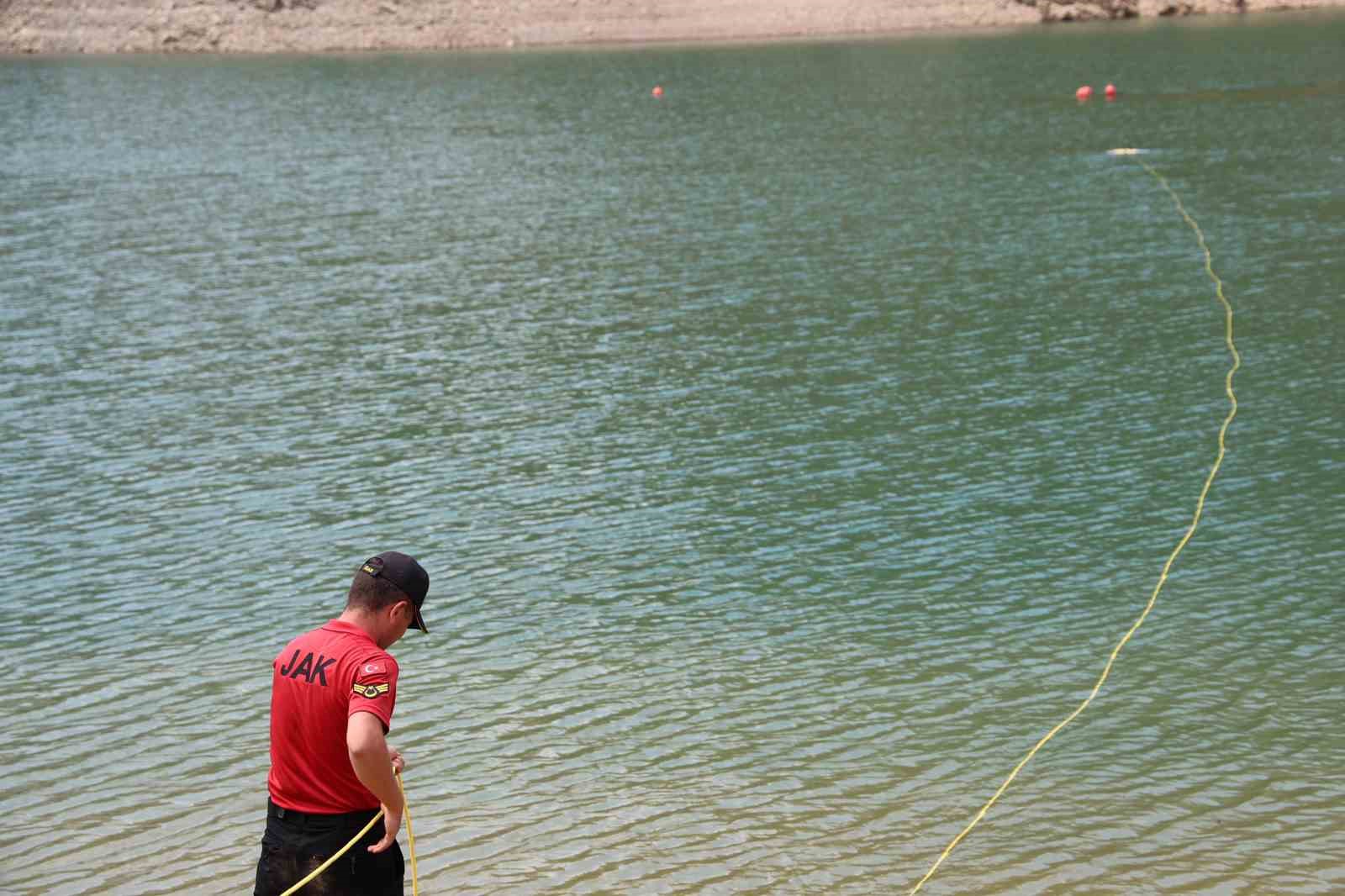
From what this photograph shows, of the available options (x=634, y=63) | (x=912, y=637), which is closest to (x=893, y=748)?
(x=912, y=637)

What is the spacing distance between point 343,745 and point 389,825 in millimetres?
436

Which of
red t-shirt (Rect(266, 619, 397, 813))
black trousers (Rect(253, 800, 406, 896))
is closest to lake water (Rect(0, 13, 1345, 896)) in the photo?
black trousers (Rect(253, 800, 406, 896))

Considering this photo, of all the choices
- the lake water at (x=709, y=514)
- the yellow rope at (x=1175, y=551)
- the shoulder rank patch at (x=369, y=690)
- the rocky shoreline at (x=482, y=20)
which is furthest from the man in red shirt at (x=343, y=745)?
the rocky shoreline at (x=482, y=20)

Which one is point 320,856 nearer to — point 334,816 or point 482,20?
point 334,816

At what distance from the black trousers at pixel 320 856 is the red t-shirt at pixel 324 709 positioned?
0.23 feet

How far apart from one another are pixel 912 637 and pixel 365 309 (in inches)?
682

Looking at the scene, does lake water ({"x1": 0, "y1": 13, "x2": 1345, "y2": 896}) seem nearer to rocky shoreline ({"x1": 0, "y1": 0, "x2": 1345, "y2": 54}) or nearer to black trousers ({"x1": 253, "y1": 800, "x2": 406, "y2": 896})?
black trousers ({"x1": 253, "y1": 800, "x2": 406, "y2": 896})

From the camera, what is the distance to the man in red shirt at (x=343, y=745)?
258 inches

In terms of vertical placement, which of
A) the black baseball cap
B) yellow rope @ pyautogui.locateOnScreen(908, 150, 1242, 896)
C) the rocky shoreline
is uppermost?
the rocky shoreline

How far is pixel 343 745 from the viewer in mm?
6777

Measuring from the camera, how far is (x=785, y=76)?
64.2 m

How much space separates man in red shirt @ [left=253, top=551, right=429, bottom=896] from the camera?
21.5 ft

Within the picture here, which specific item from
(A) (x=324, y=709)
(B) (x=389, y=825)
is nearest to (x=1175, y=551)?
(B) (x=389, y=825)

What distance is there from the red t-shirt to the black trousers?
0.23 feet
